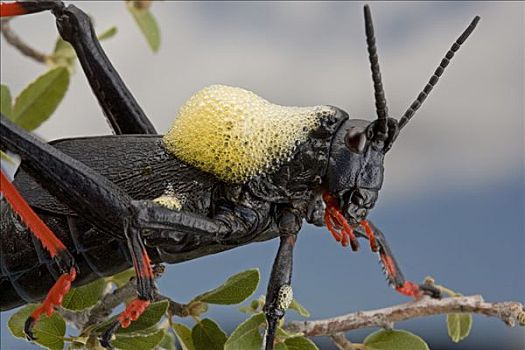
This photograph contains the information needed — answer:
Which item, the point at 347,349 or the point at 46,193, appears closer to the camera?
the point at 46,193

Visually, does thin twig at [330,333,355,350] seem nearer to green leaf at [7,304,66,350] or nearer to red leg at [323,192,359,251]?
red leg at [323,192,359,251]

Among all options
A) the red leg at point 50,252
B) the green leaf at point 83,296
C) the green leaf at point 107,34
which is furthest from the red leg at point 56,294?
the green leaf at point 107,34

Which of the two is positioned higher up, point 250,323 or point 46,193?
point 46,193

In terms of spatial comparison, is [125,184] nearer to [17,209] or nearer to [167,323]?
[17,209]

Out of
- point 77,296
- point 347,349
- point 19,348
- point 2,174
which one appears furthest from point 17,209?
point 347,349

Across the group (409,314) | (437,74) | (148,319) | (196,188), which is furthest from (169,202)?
(409,314)

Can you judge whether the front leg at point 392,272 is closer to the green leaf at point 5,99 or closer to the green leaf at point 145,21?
the green leaf at point 5,99
